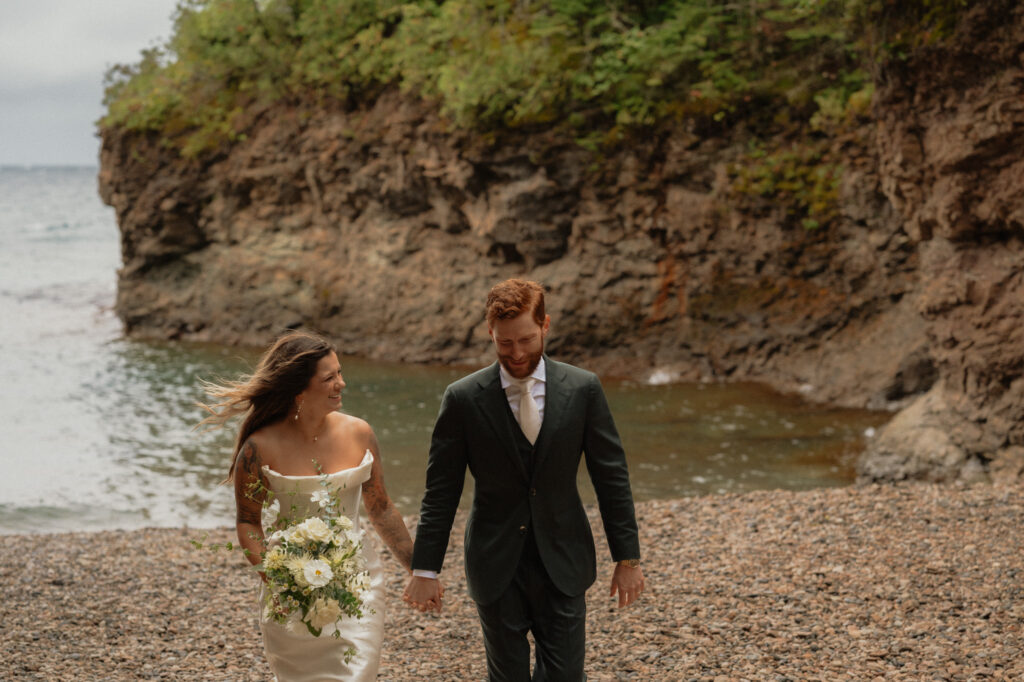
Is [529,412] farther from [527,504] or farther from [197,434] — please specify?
[197,434]

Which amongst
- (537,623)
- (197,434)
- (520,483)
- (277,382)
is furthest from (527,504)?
(197,434)

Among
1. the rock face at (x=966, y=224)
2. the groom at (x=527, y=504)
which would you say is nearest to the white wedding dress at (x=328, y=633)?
the groom at (x=527, y=504)

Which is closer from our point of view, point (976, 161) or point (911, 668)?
point (911, 668)

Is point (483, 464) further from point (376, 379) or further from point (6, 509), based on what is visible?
point (376, 379)

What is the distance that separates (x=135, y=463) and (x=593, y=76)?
900 centimetres

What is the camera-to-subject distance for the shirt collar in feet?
12.4

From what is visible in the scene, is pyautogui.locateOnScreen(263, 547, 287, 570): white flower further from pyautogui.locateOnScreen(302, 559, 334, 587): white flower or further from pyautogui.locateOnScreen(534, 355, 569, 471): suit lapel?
pyautogui.locateOnScreen(534, 355, 569, 471): suit lapel

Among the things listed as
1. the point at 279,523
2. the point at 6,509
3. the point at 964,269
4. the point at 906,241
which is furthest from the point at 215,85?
the point at 279,523

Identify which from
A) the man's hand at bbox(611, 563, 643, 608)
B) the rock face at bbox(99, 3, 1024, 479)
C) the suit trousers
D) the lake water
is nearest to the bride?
the suit trousers

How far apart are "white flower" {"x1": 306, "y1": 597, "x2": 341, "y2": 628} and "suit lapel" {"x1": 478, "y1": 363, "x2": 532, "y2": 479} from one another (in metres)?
0.84

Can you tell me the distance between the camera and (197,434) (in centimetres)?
1044

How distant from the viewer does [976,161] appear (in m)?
9.42

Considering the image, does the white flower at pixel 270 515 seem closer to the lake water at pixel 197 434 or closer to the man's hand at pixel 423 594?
the man's hand at pixel 423 594

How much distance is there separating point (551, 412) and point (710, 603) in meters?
3.04
